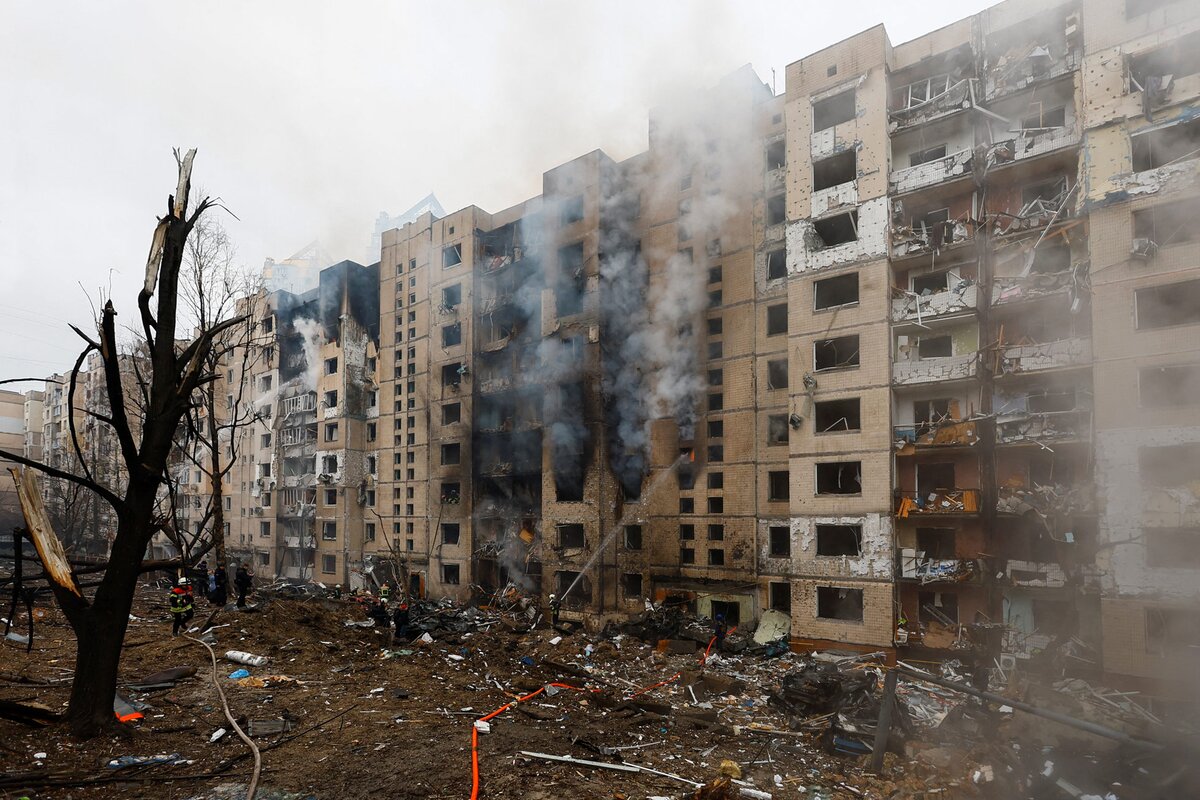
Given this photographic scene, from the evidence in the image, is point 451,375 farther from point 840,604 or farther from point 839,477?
point 840,604

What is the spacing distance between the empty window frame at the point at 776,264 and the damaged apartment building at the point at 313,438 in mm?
27156

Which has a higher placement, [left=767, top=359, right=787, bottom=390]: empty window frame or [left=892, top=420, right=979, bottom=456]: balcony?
[left=767, top=359, right=787, bottom=390]: empty window frame

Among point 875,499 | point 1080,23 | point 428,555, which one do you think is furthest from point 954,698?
point 428,555

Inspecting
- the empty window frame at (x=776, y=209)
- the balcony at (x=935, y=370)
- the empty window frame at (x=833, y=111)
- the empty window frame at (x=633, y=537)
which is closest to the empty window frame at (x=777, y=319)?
the empty window frame at (x=776, y=209)

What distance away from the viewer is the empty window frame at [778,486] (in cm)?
2547

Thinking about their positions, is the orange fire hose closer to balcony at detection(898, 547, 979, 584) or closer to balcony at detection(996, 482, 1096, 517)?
balcony at detection(898, 547, 979, 584)

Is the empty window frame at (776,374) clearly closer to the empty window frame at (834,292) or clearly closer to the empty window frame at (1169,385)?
the empty window frame at (834,292)

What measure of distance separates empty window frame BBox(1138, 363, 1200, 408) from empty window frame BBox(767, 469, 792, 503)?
11.4m

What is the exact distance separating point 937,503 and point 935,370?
14.6 feet

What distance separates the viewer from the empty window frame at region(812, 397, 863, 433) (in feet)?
75.5

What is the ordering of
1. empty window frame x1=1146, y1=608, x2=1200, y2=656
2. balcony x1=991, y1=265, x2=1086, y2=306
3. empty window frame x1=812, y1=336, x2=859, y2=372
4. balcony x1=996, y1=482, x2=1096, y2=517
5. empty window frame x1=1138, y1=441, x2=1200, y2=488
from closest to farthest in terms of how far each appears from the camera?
empty window frame x1=1146, y1=608, x2=1200, y2=656 < empty window frame x1=1138, y1=441, x2=1200, y2=488 < balcony x1=996, y1=482, x2=1096, y2=517 < balcony x1=991, y1=265, x2=1086, y2=306 < empty window frame x1=812, y1=336, x2=859, y2=372

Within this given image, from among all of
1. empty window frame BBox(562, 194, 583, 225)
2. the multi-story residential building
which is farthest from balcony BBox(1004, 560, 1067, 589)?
the multi-story residential building

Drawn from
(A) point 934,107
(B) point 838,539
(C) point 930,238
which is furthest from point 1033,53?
(B) point 838,539

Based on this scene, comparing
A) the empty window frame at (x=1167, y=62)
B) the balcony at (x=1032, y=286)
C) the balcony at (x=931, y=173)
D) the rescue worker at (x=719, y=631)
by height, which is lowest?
the rescue worker at (x=719, y=631)
